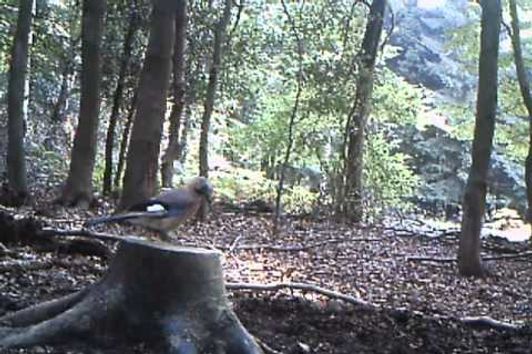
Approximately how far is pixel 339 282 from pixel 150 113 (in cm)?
311

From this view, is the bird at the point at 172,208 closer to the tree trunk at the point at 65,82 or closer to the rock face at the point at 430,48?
the tree trunk at the point at 65,82

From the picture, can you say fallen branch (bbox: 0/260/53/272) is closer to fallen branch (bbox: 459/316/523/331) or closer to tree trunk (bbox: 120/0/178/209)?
fallen branch (bbox: 459/316/523/331)

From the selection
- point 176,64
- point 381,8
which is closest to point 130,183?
point 176,64

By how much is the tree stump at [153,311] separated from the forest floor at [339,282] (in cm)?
11

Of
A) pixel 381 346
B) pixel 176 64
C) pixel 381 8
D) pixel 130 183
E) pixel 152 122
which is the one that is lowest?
pixel 381 346

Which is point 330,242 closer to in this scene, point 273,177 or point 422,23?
point 273,177

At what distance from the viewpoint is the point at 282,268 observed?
848 cm

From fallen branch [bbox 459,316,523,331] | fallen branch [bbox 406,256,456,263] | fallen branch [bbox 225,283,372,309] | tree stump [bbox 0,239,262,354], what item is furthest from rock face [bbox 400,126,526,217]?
tree stump [bbox 0,239,262,354]

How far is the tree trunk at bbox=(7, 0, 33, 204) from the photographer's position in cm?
1129

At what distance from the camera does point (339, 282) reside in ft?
26.4

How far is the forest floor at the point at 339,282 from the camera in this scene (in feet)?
16.1

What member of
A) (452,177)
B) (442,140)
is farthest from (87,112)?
(442,140)

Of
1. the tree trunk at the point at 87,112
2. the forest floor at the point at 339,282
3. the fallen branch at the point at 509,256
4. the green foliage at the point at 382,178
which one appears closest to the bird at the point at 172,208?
the forest floor at the point at 339,282

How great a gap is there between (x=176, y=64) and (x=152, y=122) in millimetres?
3067
